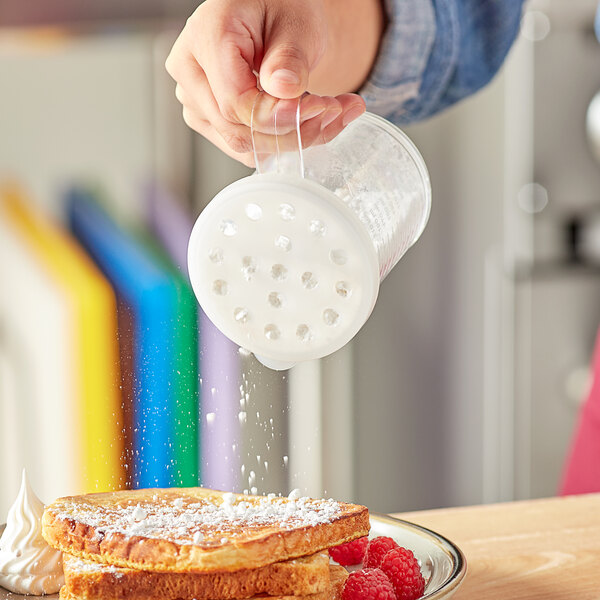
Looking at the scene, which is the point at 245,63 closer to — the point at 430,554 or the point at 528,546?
the point at 430,554

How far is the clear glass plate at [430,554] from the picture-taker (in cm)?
64

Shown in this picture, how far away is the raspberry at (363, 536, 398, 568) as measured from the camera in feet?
2.32

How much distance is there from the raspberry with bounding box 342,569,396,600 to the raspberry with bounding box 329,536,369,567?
7 centimetres

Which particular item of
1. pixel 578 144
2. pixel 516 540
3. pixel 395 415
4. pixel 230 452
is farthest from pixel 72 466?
pixel 578 144

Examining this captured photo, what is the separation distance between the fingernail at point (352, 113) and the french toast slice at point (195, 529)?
0.28 metres

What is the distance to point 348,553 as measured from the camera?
0.74 meters

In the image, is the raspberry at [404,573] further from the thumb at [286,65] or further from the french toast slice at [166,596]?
the thumb at [286,65]

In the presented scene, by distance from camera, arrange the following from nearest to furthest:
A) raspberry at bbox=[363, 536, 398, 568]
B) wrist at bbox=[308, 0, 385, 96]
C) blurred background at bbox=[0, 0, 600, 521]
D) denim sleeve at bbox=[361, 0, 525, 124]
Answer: raspberry at bbox=[363, 536, 398, 568] → wrist at bbox=[308, 0, 385, 96] → denim sleeve at bbox=[361, 0, 525, 124] → blurred background at bbox=[0, 0, 600, 521]

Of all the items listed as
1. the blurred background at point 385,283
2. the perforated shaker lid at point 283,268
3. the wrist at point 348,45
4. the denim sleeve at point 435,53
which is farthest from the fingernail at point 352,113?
the blurred background at point 385,283

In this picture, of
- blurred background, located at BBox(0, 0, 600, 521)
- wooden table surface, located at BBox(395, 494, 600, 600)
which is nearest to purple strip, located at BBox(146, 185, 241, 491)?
blurred background, located at BBox(0, 0, 600, 521)

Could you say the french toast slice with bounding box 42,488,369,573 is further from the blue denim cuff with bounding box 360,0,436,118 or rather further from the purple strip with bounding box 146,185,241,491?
the blue denim cuff with bounding box 360,0,436,118

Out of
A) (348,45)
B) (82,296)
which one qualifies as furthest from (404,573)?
(82,296)

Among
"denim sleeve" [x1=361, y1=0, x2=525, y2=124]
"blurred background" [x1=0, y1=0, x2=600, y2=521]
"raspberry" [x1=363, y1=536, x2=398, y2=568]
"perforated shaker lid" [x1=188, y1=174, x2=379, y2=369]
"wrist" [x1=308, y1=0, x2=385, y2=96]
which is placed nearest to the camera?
"perforated shaker lid" [x1=188, y1=174, x2=379, y2=369]

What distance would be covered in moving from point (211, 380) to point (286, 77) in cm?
30
